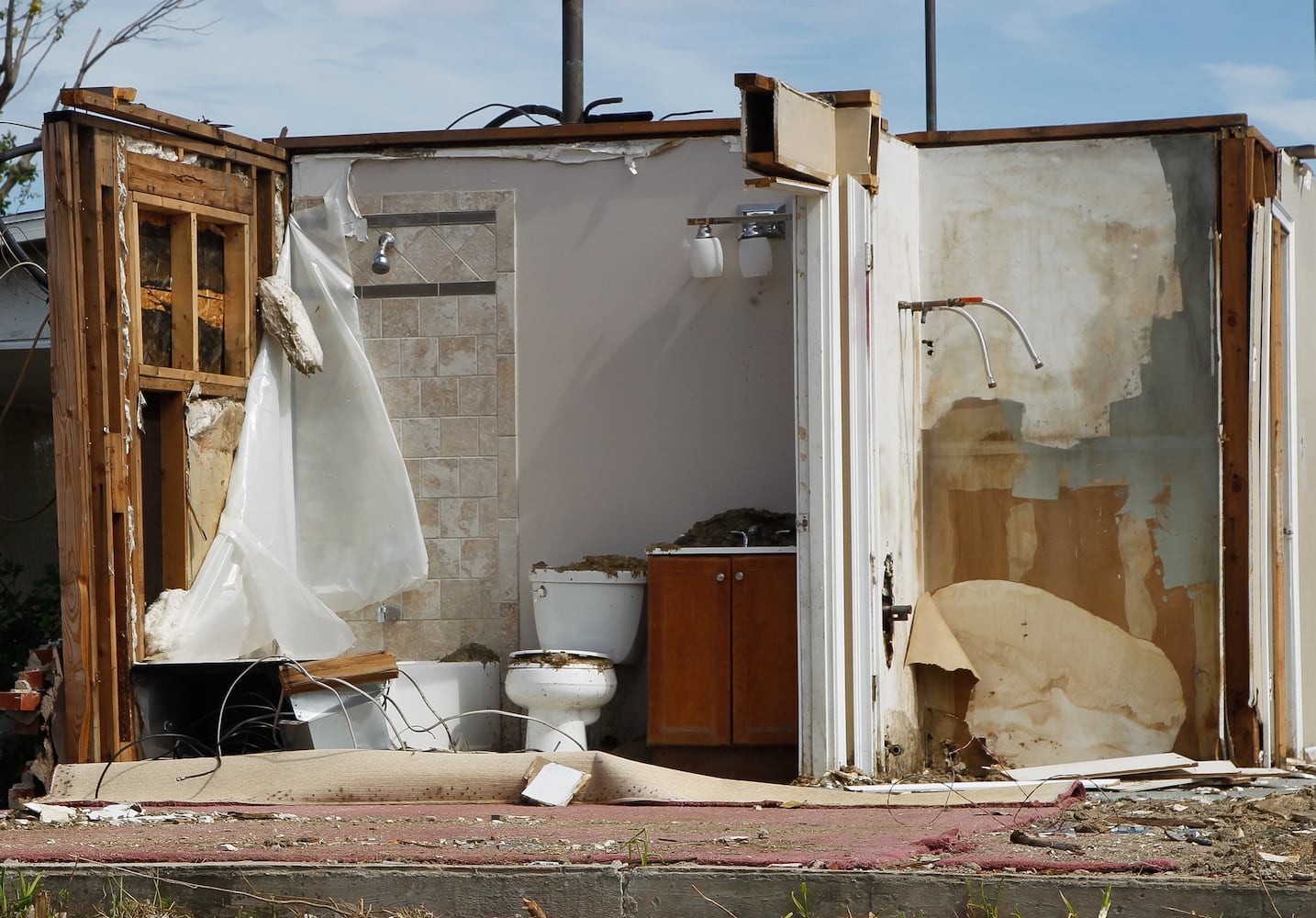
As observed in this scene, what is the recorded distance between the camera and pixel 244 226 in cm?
699

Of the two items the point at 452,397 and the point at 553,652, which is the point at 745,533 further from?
the point at 452,397

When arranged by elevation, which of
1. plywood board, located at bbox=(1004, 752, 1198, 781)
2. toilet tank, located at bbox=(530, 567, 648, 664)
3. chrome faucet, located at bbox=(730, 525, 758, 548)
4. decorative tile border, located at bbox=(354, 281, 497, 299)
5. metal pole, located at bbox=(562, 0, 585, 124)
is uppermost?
metal pole, located at bbox=(562, 0, 585, 124)

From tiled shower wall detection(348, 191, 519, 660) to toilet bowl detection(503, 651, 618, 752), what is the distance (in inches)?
26.1

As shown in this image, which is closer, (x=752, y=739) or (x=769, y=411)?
(x=752, y=739)

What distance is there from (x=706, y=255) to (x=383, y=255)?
1.58 m

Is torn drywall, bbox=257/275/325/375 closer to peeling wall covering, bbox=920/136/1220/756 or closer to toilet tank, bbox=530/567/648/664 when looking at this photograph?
toilet tank, bbox=530/567/648/664

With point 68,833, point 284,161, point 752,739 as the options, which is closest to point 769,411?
point 752,739

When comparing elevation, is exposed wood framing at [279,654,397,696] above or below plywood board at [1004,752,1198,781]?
above

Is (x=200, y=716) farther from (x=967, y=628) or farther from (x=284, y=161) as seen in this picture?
(x=967, y=628)

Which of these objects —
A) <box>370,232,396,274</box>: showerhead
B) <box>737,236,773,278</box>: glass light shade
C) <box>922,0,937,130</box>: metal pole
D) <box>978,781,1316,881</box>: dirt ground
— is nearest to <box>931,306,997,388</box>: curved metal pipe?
<box>737,236,773,278</box>: glass light shade

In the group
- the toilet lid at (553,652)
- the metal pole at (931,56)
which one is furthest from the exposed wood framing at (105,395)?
the metal pole at (931,56)

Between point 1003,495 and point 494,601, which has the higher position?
point 1003,495

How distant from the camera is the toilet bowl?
6.45 meters

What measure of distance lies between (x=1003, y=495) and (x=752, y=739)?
1511mm
